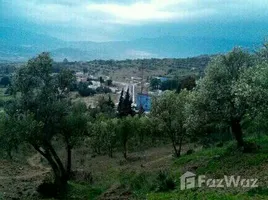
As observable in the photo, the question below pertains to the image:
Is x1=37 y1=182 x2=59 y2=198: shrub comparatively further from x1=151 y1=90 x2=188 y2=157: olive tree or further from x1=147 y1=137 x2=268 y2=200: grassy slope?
x1=151 y1=90 x2=188 y2=157: olive tree

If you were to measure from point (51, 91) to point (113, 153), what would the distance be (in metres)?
39.9

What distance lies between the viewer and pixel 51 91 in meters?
32.9

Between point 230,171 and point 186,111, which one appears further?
point 186,111

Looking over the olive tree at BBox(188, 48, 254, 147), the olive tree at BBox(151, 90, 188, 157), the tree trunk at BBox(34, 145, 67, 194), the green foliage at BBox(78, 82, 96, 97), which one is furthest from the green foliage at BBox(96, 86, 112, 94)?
the olive tree at BBox(188, 48, 254, 147)

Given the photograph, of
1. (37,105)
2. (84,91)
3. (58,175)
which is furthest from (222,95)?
(84,91)

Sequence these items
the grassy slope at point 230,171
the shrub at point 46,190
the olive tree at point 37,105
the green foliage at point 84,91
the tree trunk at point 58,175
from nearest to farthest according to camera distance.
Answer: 1. the grassy slope at point 230,171
2. the shrub at point 46,190
3. the olive tree at point 37,105
4. the tree trunk at point 58,175
5. the green foliage at point 84,91

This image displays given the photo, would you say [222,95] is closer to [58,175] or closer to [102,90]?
[58,175]

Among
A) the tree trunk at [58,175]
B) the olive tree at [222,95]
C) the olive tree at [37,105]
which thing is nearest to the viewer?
the olive tree at [37,105]

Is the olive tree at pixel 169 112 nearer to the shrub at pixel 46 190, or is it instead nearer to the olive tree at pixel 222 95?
the olive tree at pixel 222 95

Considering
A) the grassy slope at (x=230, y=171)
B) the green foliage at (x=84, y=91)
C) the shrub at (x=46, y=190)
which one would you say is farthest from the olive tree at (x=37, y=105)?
the green foliage at (x=84, y=91)

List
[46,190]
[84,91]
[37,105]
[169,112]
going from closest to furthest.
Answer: [46,190] < [37,105] < [169,112] < [84,91]

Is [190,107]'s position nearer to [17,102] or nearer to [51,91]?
[51,91]

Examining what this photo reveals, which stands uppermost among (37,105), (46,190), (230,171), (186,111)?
(37,105)

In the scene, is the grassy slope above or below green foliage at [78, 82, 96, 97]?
below
